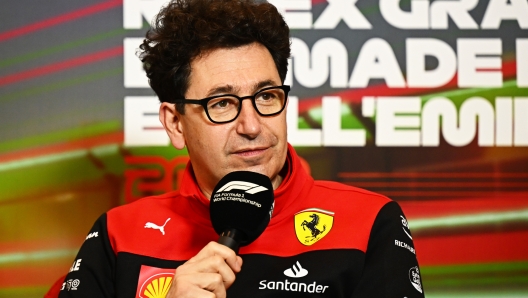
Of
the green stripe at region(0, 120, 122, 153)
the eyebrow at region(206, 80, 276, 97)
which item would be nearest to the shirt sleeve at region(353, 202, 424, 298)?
the eyebrow at region(206, 80, 276, 97)

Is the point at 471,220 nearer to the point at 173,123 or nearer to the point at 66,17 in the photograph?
the point at 173,123

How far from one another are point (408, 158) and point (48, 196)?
1.38 meters

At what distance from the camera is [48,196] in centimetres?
262

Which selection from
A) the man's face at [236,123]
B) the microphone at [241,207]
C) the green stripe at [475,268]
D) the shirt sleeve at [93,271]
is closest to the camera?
the microphone at [241,207]

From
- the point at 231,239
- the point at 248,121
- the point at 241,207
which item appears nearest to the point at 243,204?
the point at 241,207

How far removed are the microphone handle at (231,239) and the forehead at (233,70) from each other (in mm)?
499

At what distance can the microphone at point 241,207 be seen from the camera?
133cm

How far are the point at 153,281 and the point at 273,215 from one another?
13.8 inches

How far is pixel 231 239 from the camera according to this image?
126 centimetres

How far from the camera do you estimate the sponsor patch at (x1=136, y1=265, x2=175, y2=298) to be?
1.72 metres

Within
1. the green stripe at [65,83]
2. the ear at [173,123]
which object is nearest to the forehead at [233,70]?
the ear at [173,123]

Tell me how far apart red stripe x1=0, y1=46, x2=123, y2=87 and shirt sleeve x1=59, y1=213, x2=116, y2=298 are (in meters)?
0.95

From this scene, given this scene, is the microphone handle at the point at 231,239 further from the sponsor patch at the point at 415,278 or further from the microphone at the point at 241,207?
the sponsor patch at the point at 415,278

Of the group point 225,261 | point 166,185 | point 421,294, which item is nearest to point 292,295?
point 421,294
